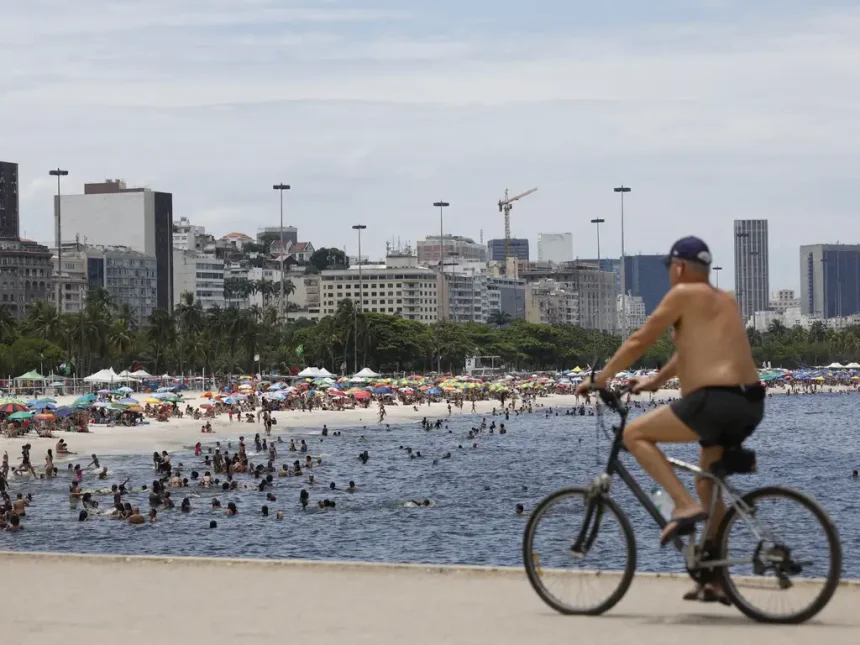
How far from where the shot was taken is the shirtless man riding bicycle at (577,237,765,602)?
7.52m

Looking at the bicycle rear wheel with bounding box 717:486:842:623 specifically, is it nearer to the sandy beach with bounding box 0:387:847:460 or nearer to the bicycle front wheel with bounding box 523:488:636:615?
the bicycle front wheel with bounding box 523:488:636:615

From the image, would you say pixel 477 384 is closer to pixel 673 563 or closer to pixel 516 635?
pixel 673 563

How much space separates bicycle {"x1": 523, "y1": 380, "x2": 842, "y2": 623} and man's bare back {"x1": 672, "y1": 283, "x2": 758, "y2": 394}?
0.39m

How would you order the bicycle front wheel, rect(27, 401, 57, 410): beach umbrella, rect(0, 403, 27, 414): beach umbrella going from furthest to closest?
rect(27, 401, 57, 410): beach umbrella < rect(0, 403, 27, 414): beach umbrella < the bicycle front wheel

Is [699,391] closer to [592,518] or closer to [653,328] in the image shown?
[653,328]

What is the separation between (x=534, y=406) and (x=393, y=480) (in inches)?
2730

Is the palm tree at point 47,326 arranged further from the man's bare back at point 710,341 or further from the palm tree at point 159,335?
the man's bare back at point 710,341

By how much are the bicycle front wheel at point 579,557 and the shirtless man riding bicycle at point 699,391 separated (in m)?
0.40

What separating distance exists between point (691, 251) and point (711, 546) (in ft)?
5.20

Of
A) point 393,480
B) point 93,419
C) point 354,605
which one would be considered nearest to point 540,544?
point 354,605

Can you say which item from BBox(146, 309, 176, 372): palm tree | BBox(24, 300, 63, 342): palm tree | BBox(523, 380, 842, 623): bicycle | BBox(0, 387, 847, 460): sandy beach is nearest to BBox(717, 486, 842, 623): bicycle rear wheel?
BBox(523, 380, 842, 623): bicycle

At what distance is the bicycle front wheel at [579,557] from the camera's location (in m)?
7.92

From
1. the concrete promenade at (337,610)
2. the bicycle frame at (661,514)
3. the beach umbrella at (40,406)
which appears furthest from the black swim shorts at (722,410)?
the beach umbrella at (40,406)

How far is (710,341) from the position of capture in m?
7.60
